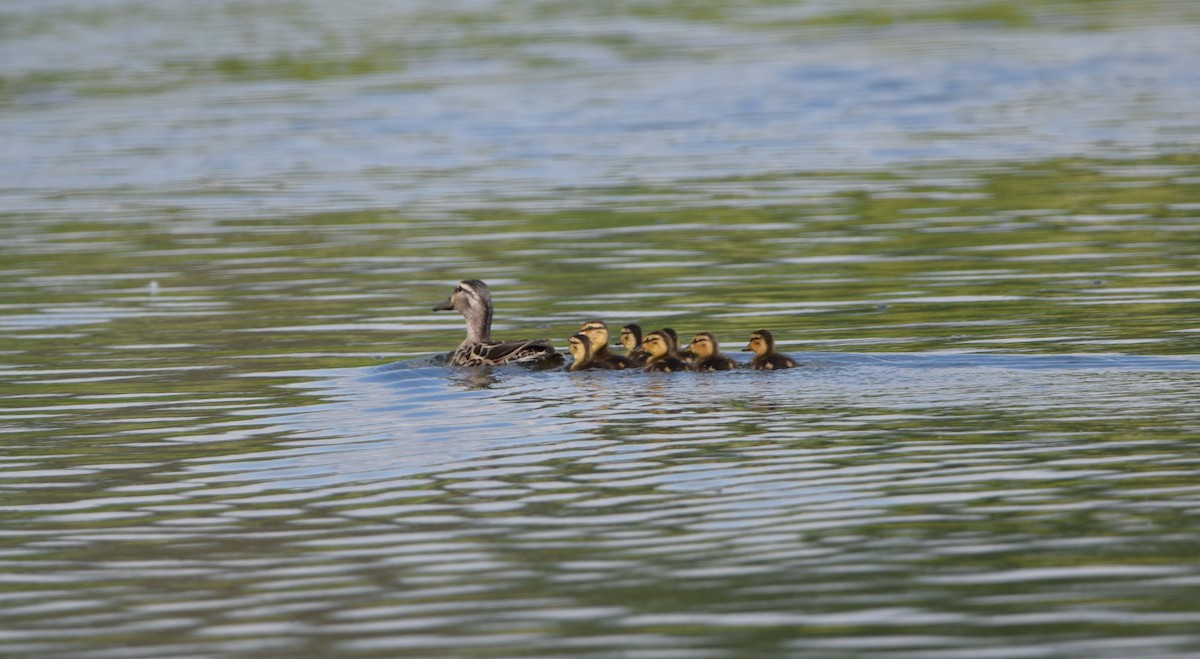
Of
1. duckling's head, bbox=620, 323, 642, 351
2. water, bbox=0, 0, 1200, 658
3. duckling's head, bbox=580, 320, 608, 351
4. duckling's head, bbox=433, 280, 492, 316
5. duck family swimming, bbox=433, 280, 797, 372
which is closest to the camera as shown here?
water, bbox=0, 0, 1200, 658

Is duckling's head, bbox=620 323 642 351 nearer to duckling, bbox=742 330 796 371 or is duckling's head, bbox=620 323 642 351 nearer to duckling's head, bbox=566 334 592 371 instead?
duckling's head, bbox=566 334 592 371

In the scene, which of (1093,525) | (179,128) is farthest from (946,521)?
(179,128)

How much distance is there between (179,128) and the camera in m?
33.0

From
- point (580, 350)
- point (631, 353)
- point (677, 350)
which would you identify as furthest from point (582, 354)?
point (677, 350)

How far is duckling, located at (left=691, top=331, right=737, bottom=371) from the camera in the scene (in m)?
13.2

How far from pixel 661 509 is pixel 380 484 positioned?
1.60 metres

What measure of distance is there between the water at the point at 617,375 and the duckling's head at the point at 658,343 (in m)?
0.32

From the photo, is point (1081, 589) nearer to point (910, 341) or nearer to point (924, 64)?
point (910, 341)

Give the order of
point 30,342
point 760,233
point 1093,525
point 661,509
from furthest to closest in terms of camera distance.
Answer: point 760,233 < point 30,342 < point 661,509 < point 1093,525

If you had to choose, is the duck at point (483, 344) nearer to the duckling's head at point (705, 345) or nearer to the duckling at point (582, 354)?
the duckling at point (582, 354)

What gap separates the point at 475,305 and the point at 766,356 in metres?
2.83

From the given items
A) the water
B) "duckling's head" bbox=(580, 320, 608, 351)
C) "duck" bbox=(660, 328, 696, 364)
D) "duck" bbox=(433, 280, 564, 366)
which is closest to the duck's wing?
"duck" bbox=(433, 280, 564, 366)

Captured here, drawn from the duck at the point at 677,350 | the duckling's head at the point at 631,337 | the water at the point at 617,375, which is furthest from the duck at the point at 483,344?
the duck at the point at 677,350

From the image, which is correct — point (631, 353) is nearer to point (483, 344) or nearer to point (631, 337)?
point (631, 337)
